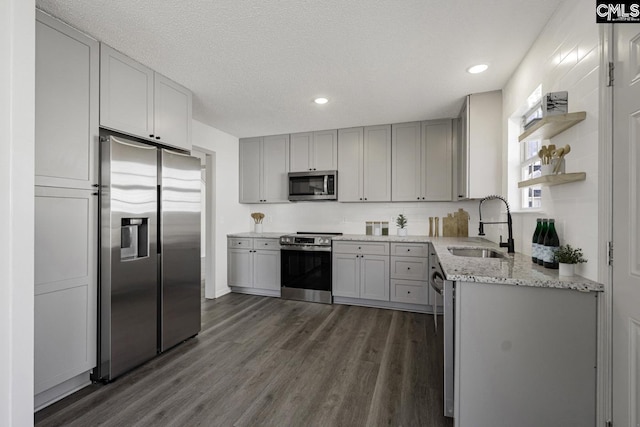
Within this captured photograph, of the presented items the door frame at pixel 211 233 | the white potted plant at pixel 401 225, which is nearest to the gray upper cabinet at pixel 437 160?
the white potted plant at pixel 401 225

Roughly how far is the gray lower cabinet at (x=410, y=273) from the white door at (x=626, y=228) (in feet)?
7.57

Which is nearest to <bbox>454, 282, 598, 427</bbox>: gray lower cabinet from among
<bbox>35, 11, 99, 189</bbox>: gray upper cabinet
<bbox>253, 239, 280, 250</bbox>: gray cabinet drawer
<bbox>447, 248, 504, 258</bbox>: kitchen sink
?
<bbox>447, 248, 504, 258</bbox>: kitchen sink

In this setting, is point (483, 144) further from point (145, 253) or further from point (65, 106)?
point (65, 106)

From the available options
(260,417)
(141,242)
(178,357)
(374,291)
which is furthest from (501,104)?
(178,357)

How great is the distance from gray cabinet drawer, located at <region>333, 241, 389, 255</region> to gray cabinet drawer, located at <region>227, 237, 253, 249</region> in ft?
4.52

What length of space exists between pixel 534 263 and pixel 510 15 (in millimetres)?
1605

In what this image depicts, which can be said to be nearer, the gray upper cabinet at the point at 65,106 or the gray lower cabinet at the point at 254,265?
the gray upper cabinet at the point at 65,106

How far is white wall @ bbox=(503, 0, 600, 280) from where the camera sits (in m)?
1.42

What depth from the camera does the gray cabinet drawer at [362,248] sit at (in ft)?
12.5

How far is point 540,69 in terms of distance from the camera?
2.04 m

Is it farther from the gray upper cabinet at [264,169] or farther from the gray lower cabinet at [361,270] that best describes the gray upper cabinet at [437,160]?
the gray upper cabinet at [264,169]

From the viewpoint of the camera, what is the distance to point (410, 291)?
145 inches

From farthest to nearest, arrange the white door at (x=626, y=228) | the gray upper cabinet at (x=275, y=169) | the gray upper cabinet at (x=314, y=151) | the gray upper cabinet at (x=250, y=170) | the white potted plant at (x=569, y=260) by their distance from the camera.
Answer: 1. the gray upper cabinet at (x=250, y=170)
2. the gray upper cabinet at (x=275, y=169)
3. the gray upper cabinet at (x=314, y=151)
4. the white potted plant at (x=569, y=260)
5. the white door at (x=626, y=228)

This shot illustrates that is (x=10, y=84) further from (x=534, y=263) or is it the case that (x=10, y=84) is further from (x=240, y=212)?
(x=240, y=212)
